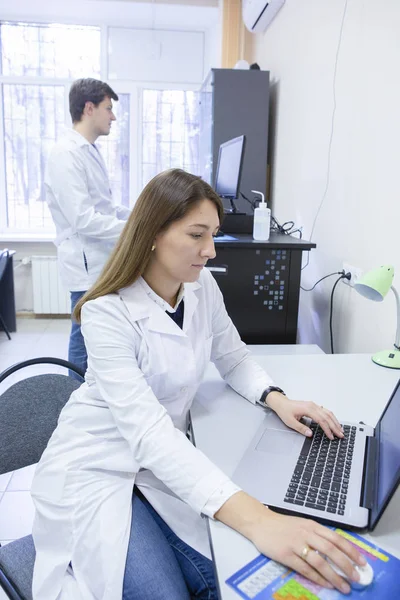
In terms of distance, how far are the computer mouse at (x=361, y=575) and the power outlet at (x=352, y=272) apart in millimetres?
1209

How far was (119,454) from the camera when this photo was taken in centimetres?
103

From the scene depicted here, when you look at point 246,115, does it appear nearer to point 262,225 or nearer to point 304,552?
point 262,225

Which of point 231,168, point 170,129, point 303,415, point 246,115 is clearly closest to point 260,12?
point 246,115

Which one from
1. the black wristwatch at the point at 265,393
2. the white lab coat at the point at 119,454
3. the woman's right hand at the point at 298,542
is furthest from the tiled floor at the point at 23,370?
the woman's right hand at the point at 298,542

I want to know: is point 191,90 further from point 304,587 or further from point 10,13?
point 304,587

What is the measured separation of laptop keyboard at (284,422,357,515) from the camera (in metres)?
0.81

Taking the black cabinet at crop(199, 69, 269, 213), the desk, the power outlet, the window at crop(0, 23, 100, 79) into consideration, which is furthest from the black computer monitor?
the window at crop(0, 23, 100, 79)

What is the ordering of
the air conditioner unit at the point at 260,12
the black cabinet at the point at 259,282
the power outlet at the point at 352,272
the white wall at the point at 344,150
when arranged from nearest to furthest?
1. the white wall at the point at 344,150
2. the power outlet at the point at 352,272
3. the black cabinet at the point at 259,282
4. the air conditioner unit at the point at 260,12

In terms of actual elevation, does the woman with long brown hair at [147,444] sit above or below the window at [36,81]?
below

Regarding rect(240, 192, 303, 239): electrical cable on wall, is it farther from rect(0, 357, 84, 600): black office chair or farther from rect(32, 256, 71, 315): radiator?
rect(32, 256, 71, 315): radiator

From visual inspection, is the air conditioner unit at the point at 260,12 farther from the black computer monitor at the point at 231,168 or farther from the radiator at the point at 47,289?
the radiator at the point at 47,289

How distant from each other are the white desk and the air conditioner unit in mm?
2228

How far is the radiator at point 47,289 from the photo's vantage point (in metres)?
4.50

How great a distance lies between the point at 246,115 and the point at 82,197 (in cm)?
136
